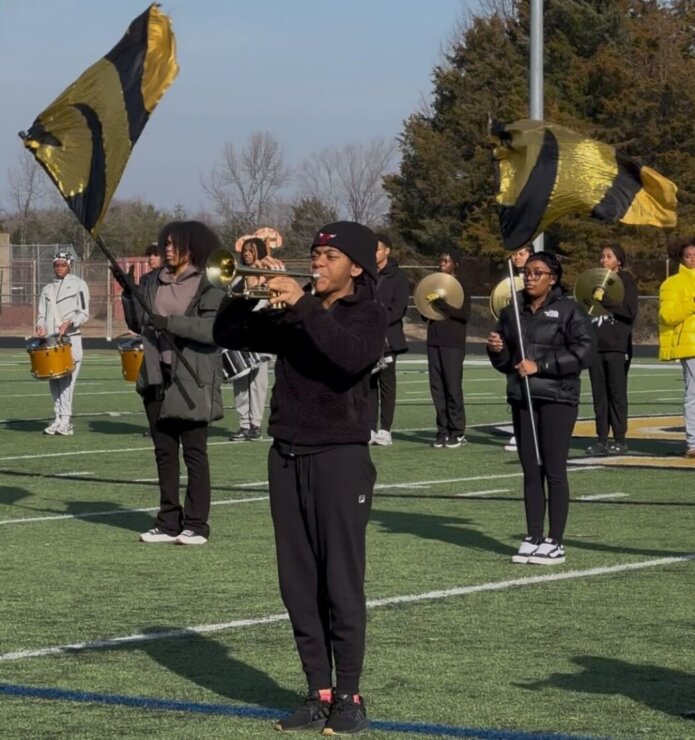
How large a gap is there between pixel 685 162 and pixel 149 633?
162 feet

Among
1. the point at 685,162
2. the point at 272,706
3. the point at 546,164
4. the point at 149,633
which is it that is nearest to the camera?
the point at 272,706

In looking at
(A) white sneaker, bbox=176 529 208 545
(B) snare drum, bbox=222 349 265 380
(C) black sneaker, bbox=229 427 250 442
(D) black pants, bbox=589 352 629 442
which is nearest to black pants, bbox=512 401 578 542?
(A) white sneaker, bbox=176 529 208 545

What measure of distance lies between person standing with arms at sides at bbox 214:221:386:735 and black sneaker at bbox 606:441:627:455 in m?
10.9

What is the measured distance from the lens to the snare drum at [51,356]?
19.0 meters

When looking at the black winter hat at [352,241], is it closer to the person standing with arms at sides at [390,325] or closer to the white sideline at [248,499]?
the white sideline at [248,499]

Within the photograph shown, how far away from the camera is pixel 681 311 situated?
15906 millimetres

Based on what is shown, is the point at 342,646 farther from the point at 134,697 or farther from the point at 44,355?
the point at 44,355

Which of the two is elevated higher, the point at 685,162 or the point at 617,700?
the point at 685,162

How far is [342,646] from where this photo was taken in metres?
6.39

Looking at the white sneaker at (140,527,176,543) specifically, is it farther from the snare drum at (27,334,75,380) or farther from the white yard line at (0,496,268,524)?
the snare drum at (27,334,75,380)

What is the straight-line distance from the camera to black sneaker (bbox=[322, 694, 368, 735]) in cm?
632

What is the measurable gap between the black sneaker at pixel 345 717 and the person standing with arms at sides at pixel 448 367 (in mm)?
11877

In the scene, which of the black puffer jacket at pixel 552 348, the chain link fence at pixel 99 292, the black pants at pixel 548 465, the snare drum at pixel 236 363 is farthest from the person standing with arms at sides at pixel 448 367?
the chain link fence at pixel 99 292

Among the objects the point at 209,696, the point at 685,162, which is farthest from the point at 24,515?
the point at 685,162
